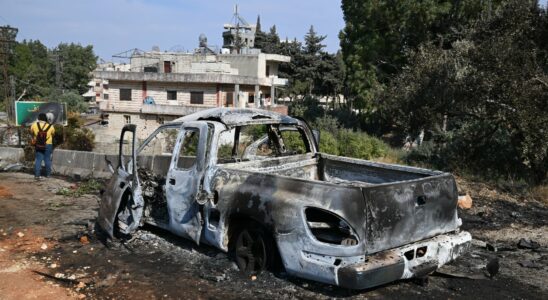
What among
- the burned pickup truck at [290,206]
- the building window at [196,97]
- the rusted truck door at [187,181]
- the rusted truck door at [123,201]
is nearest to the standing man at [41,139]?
the burned pickup truck at [290,206]

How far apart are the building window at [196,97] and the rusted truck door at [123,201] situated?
38243mm

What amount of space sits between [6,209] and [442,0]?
93.6ft

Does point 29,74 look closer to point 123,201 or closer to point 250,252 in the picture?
point 123,201

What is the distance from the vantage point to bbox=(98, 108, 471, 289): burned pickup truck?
14.6ft

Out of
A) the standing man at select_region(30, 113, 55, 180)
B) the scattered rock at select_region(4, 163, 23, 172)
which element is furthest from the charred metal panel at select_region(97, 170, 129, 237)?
the scattered rock at select_region(4, 163, 23, 172)

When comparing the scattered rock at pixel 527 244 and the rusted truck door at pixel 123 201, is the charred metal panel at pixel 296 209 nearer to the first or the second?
the rusted truck door at pixel 123 201

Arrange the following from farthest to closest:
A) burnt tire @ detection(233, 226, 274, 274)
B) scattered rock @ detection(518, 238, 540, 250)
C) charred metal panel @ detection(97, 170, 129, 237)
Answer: scattered rock @ detection(518, 238, 540, 250)
charred metal panel @ detection(97, 170, 129, 237)
burnt tire @ detection(233, 226, 274, 274)

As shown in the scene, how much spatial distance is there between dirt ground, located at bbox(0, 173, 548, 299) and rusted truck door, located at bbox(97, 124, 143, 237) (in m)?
0.30

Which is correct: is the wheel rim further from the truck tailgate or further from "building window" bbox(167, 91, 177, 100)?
"building window" bbox(167, 91, 177, 100)

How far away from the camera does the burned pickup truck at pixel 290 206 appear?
446cm

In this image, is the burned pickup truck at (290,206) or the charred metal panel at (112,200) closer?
the burned pickup truck at (290,206)

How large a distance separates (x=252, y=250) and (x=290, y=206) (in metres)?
0.92

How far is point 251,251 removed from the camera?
17.6 feet

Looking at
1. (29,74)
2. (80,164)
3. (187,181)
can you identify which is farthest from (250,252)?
(29,74)
